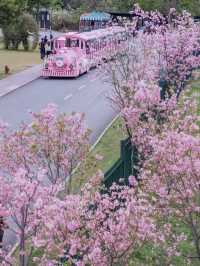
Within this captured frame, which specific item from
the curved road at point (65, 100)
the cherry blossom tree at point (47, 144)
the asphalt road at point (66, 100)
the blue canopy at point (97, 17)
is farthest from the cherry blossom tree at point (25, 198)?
the blue canopy at point (97, 17)

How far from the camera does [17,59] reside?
49375 millimetres

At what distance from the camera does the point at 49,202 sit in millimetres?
6719

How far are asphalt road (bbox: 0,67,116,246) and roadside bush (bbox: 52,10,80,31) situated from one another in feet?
166

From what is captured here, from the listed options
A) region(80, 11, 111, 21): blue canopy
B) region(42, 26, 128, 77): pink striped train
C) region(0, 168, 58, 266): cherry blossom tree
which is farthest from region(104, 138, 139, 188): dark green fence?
region(80, 11, 111, 21): blue canopy

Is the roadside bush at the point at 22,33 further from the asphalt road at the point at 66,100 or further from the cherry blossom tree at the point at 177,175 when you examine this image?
the cherry blossom tree at the point at 177,175

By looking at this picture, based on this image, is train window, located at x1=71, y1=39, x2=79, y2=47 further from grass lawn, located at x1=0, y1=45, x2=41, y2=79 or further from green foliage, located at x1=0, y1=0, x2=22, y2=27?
green foliage, located at x1=0, y1=0, x2=22, y2=27

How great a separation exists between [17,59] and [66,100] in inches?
805

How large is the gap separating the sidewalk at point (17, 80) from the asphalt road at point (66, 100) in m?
0.43

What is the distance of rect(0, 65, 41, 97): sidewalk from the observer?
3387 cm

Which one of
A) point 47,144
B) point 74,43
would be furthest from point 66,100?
point 47,144

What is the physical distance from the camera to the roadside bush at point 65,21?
8825 centimetres

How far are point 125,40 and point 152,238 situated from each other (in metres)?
19.7

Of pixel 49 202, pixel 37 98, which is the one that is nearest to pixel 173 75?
pixel 37 98

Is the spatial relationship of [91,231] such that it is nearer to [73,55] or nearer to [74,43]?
[73,55]
